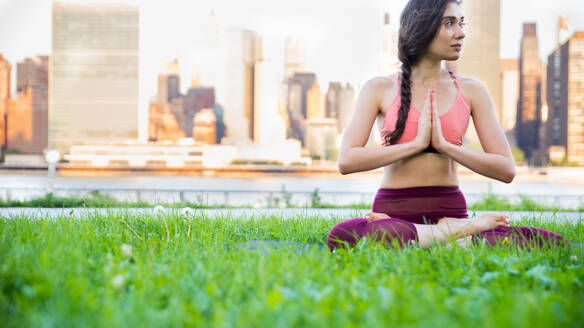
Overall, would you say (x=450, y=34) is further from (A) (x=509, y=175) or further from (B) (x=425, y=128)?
(A) (x=509, y=175)

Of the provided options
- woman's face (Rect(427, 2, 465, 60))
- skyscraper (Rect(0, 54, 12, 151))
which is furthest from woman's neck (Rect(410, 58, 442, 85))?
skyscraper (Rect(0, 54, 12, 151))

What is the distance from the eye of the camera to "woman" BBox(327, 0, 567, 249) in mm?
1985

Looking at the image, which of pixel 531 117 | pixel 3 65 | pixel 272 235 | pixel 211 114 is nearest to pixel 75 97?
pixel 3 65

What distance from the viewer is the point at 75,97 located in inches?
4486

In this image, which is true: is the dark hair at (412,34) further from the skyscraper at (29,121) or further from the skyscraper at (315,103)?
the skyscraper at (29,121)

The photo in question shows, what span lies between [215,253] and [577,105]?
387 ft

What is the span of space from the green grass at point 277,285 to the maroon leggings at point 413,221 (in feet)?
0.34

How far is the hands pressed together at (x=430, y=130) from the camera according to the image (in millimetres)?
1967

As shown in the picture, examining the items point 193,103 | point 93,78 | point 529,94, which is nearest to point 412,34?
point 93,78

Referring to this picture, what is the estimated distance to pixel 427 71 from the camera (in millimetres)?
2305

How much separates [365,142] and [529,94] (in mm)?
132295

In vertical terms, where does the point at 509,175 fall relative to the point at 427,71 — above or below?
below

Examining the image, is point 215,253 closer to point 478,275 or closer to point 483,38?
→ point 478,275

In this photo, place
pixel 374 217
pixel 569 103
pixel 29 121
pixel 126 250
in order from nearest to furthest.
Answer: pixel 126 250
pixel 374 217
pixel 569 103
pixel 29 121
